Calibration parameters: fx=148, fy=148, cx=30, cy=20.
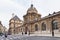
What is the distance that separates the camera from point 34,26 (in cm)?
5706

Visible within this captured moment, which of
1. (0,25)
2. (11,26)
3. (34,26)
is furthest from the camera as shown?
(0,25)

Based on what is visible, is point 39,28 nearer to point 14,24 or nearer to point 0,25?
point 14,24

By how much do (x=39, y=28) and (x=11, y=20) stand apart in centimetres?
5936

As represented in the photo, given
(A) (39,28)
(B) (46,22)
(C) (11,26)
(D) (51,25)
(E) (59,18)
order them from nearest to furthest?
1. (E) (59,18)
2. (D) (51,25)
3. (B) (46,22)
4. (A) (39,28)
5. (C) (11,26)

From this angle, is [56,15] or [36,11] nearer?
[56,15]

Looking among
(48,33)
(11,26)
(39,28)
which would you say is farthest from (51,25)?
(11,26)

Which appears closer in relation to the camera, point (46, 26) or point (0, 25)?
point (46, 26)

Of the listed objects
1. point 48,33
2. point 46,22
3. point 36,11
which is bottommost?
point 48,33

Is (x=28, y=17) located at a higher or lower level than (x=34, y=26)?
higher

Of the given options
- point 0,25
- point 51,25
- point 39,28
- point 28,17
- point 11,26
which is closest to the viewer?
point 51,25

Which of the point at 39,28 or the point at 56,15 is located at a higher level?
the point at 56,15

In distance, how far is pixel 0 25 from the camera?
12725cm

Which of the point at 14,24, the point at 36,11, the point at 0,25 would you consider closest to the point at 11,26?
the point at 14,24

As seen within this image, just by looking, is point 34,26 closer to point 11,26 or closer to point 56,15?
point 56,15
